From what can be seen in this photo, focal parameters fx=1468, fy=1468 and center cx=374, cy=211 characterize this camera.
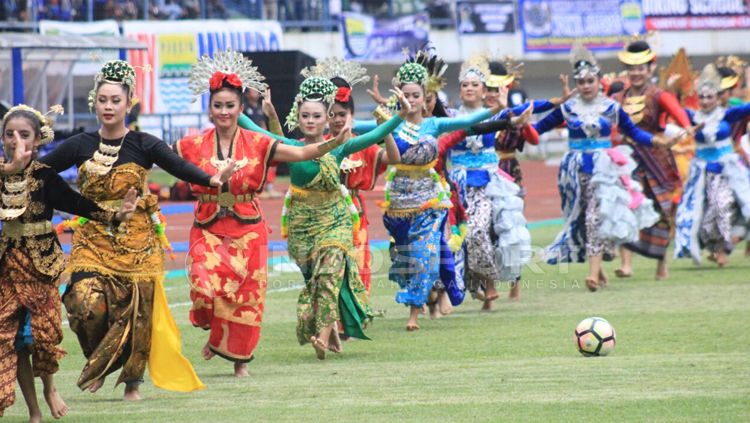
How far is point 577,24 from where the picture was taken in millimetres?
45031

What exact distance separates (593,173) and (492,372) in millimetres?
5276

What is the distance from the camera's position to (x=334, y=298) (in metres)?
10.1

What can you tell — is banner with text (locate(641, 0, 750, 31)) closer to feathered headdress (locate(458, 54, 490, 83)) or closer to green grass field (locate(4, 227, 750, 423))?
green grass field (locate(4, 227, 750, 423))

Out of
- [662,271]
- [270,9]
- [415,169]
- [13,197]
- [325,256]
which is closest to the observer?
[13,197]

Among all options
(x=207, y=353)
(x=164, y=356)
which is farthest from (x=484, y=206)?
(x=164, y=356)

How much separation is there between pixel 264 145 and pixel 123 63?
111cm

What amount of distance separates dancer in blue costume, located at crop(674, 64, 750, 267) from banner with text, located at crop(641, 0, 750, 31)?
3001 centimetres

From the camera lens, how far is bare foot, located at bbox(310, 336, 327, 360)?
9.98 meters

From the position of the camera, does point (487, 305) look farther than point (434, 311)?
Yes

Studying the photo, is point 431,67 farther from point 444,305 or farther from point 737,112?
point 737,112

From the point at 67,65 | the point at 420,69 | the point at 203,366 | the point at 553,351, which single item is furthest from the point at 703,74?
the point at 67,65

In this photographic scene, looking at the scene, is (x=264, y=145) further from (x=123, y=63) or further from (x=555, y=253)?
(x=555, y=253)

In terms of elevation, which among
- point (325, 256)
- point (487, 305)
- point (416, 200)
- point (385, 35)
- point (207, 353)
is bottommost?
point (487, 305)

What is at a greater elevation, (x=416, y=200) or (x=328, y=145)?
(x=328, y=145)
